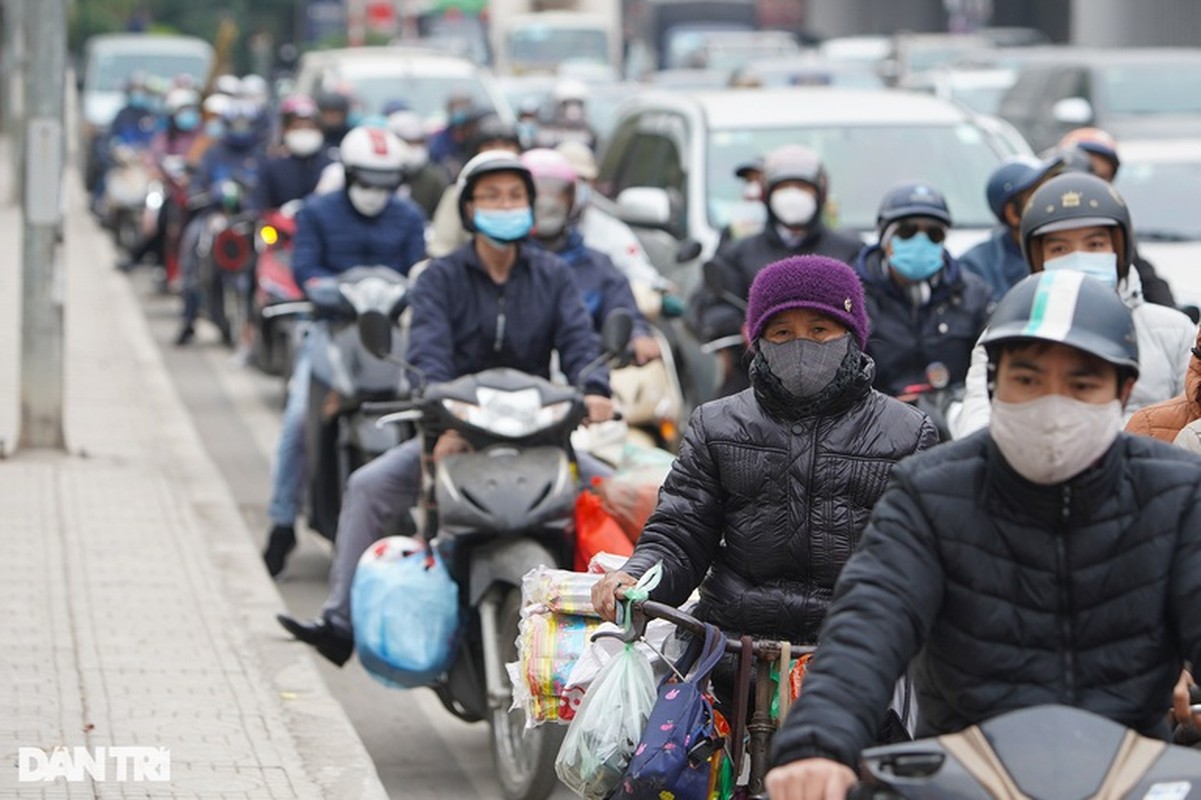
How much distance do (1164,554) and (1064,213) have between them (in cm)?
349

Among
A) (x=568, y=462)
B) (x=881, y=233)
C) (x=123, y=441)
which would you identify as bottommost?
(x=123, y=441)

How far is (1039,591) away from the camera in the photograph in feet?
12.5

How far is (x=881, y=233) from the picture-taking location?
28.6 feet

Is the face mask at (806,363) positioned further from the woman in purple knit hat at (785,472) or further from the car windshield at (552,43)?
the car windshield at (552,43)

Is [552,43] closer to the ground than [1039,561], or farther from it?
closer to the ground

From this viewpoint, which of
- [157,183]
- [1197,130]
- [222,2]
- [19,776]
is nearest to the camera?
[19,776]

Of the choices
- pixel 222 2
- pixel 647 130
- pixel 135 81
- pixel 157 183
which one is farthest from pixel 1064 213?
pixel 222 2

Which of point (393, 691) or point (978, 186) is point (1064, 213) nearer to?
point (393, 691)

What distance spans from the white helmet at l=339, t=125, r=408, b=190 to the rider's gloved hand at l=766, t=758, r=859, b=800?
7.61 metres

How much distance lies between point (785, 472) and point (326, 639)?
3.17 m

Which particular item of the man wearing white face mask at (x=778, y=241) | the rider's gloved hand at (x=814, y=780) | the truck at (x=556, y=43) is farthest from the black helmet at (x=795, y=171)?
the truck at (x=556, y=43)

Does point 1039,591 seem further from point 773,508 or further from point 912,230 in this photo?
point 912,230

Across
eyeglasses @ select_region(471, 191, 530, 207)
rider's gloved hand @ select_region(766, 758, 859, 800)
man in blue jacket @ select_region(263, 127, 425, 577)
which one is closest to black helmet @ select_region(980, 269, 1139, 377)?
rider's gloved hand @ select_region(766, 758, 859, 800)

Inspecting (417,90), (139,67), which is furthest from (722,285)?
(139,67)
